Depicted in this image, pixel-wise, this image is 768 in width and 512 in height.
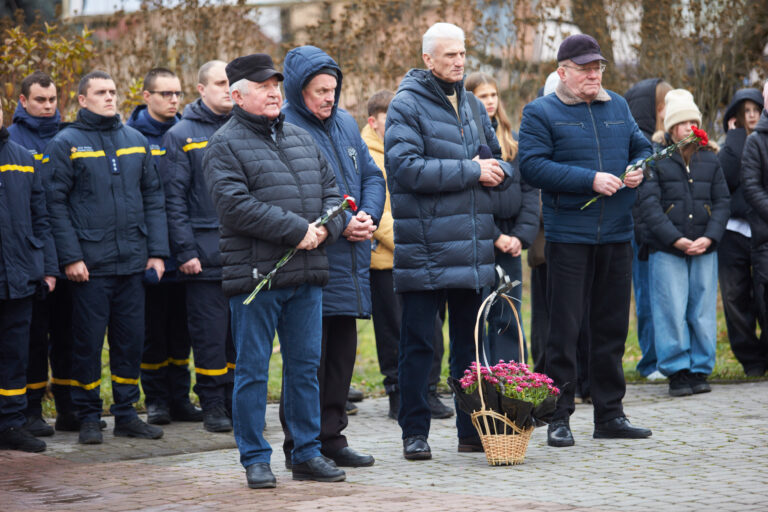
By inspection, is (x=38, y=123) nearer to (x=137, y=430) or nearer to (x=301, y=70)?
(x=137, y=430)

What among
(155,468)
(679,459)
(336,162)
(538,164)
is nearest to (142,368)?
(155,468)

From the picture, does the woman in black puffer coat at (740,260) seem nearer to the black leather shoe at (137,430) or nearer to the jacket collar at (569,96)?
the jacket collar at (569,96)

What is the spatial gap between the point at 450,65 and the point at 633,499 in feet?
9.39

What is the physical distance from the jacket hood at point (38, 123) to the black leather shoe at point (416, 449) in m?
3.79

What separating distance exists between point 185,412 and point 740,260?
508cm

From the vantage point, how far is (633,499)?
564 centimetres

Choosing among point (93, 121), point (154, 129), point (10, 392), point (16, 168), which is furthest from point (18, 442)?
point (154, 129)

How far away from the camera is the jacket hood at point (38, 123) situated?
29.0 feet

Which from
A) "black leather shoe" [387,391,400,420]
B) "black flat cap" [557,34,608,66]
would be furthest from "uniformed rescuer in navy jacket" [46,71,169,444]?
"black flat cap" [557,34,608,66]

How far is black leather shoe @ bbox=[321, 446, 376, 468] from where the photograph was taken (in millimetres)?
6973

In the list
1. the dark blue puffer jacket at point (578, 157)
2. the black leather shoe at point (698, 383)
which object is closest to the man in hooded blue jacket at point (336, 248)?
the dark blue puffer jacket at point (578, 157)

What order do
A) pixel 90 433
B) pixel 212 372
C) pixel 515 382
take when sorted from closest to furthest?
pixel 515 382 → pixel 90 433 → pixel 212 372

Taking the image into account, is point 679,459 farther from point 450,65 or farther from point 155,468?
point 155,468

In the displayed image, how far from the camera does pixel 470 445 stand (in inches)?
289
